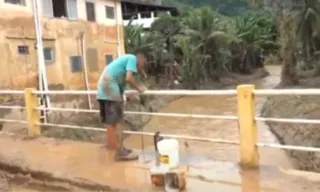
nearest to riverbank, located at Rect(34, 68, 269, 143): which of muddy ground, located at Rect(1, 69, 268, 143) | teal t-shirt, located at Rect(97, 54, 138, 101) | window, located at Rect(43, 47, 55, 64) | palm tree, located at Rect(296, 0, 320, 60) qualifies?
muddy ground, located at Rect(1, 69, 268, 143)

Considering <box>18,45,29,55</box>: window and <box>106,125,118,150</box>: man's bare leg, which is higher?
<box>18,45,29,55</box>: window

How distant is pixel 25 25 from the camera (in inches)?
597

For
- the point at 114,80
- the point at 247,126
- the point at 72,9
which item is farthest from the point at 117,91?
the point at 72,9

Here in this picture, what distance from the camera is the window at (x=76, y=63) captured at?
1768 cm

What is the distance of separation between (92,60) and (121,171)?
14223mm

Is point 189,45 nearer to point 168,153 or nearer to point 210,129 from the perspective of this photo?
point 210,129

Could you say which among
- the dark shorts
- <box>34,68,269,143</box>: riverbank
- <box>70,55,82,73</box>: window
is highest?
<box>70,55,82,73</box>: window

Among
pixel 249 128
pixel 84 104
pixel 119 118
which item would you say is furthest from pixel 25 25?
pixel 249 128

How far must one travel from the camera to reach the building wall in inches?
565

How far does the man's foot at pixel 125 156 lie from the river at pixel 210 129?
2101mm

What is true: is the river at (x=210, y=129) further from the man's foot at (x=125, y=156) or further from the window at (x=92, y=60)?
the window at (x=92, y=60)

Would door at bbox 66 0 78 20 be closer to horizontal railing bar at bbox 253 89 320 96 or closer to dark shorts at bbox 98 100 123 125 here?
dark shorts at bbox 98 100 123 125

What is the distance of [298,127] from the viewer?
13.3 meters

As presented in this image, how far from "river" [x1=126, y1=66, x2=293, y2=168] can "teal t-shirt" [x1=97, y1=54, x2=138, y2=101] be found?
2475mm
